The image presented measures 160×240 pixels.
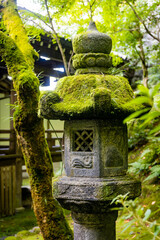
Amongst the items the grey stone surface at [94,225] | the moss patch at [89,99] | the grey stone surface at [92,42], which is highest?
the grey stone surface at [92,42]

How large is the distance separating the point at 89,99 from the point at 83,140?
1.61 feet

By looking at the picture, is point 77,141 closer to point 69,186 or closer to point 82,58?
point 69,186

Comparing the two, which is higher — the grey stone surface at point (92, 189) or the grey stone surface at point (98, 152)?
the grey stone surface at point (98, 152)

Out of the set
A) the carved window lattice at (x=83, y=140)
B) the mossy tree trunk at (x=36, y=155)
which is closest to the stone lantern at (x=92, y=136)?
the carved window lattice at (x=83, y=140)

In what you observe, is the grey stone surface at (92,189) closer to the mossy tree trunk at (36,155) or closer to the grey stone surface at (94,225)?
the grey stone surface at (94,225)

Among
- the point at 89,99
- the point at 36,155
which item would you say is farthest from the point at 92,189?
the point at 36,155

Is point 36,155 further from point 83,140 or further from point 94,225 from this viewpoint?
point 94,225

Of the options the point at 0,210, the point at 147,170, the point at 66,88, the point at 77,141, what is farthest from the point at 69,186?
the point at 0,210

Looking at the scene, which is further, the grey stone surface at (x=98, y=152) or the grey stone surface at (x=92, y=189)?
the grey stone surface at (x=98, y=152)

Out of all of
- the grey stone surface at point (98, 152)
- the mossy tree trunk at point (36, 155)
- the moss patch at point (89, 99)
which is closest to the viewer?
the moss patch at point (89, 99)

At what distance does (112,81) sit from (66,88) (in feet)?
1.54

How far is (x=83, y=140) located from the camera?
2.80 m

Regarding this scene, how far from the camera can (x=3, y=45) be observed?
12.5 feet

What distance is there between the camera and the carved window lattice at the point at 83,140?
9.07 feet
